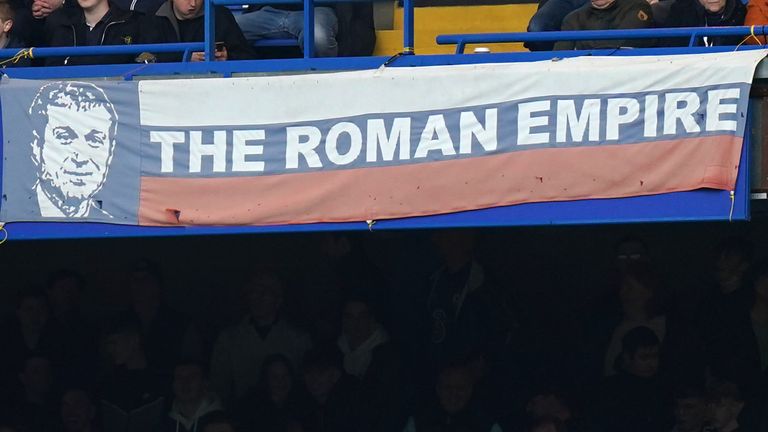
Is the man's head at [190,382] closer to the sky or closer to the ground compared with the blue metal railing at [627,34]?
closer to the ground

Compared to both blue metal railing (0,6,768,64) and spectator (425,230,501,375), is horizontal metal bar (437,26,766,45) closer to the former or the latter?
blue metal railing (0,6,768,64)

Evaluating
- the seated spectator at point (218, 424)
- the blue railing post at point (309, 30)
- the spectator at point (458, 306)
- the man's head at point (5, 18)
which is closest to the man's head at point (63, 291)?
the seated spectator at point (218, 424)

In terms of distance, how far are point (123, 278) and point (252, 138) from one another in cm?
376

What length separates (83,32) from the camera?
30.5 feet

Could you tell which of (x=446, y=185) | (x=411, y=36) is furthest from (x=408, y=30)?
(x=446, y=185)

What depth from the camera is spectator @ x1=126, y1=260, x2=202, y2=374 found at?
9.68m

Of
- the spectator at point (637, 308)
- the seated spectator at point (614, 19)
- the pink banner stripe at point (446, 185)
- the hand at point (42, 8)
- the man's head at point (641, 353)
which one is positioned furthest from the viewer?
the hand at point (42, 8)

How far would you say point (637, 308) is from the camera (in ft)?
28.9

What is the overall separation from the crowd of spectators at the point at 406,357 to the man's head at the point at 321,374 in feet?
0.03

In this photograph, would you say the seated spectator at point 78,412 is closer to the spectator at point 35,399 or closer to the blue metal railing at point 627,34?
the spectator at point 35,399

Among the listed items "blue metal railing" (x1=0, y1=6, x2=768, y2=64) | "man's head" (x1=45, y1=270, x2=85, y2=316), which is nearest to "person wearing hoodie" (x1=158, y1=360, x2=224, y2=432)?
"man's head" (x1=45, y1=270, x2=85, y2=316)

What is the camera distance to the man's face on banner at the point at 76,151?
8.03 meters

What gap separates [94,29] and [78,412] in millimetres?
2460

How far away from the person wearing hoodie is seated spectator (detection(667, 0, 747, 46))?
3554 millimetres
